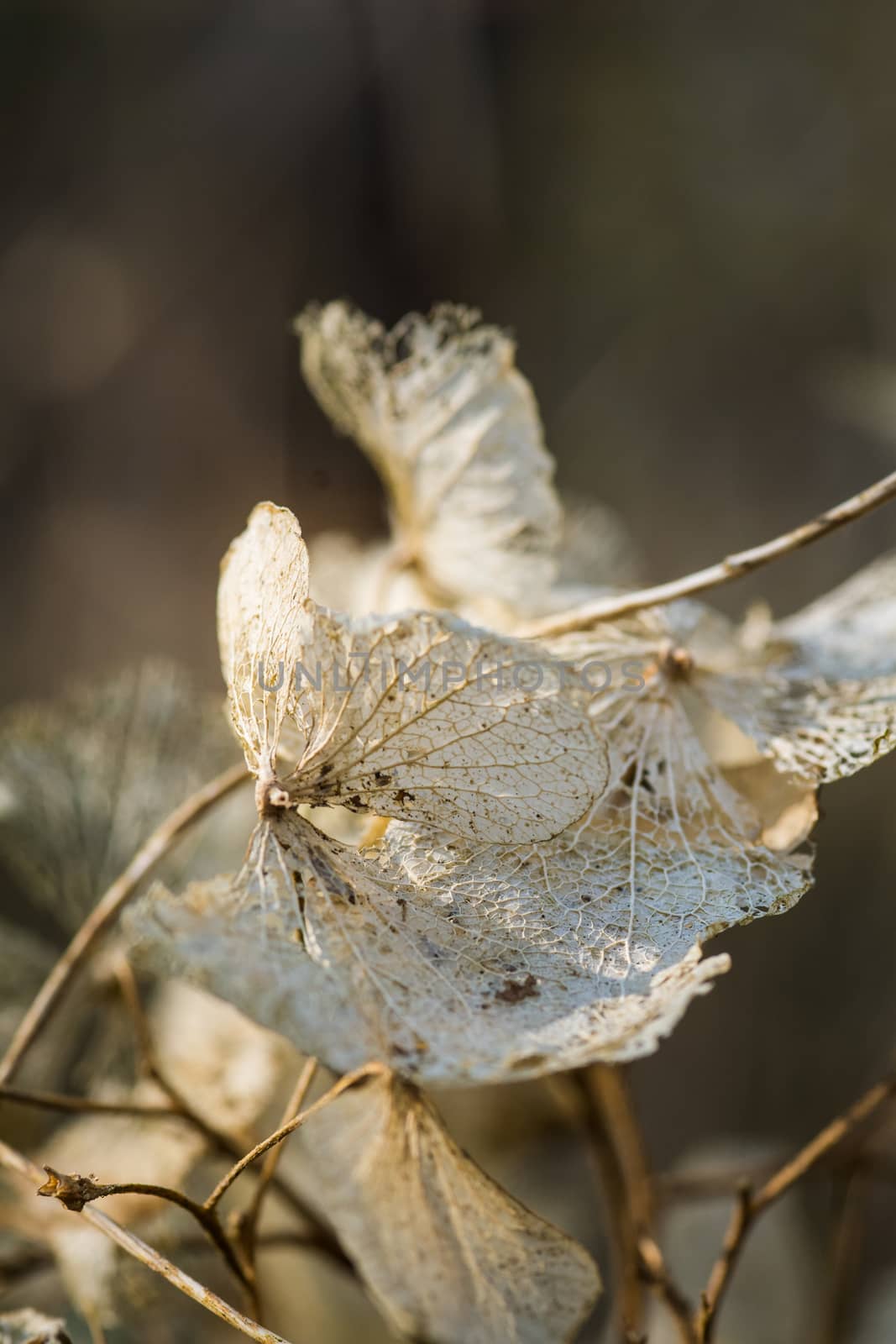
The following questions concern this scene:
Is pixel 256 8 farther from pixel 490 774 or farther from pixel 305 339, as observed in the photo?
pixel 490 774

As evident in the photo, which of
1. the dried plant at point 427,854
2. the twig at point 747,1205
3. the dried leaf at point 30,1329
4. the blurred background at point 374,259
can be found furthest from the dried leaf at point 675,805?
the blurred background at point 374,259

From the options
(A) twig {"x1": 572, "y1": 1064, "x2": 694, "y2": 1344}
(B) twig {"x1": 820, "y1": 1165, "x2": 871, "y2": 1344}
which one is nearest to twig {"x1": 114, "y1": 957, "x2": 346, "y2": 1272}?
(A) twig {"x1": 572, "y1": 1064, "x2": 694, "y2": 1344}

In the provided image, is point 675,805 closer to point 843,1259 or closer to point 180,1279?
point 180,1279

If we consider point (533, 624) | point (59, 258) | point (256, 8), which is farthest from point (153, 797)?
point (256, 8)

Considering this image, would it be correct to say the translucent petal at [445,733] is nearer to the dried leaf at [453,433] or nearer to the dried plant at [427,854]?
the dried plant at [427,854]

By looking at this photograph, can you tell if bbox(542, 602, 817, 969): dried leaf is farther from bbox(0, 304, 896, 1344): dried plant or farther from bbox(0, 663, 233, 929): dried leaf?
bbox(0, 663, 233, 929): dried leaf

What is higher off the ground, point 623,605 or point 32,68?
point 32,68
